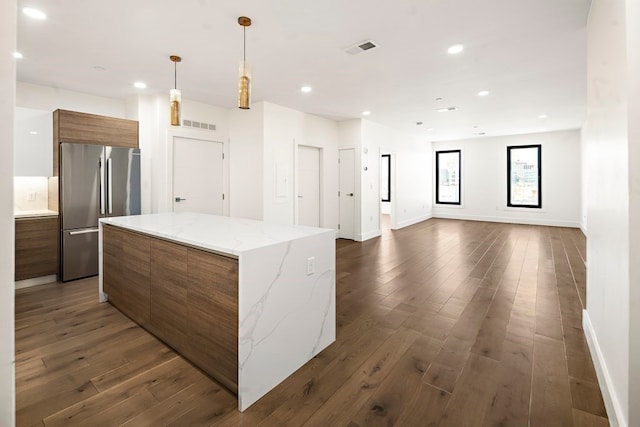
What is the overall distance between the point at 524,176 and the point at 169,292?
9.96 m

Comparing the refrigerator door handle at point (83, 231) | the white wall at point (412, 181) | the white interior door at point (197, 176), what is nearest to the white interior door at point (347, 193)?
the white wall at point (412, 181)

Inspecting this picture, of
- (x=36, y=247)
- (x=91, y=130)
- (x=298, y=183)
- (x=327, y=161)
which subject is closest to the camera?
(x=36, y=247)

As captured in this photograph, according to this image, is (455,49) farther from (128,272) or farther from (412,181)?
(412,181)

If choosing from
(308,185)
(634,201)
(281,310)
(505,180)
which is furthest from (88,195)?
(505,180)

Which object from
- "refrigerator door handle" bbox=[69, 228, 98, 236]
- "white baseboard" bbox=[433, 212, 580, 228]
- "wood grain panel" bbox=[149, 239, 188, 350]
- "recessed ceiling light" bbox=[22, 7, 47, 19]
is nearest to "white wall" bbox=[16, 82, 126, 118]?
"refrigerator door handle" bbox=[69, 228, 98, 236]

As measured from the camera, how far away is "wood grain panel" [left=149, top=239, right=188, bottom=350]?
7.09ft

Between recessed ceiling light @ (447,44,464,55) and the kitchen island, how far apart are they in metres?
2.40

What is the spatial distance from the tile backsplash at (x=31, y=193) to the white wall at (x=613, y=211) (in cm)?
602

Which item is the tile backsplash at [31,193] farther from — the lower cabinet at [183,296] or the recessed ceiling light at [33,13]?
the recessed ceiling light at [33,13]

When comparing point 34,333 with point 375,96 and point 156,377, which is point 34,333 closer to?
point 156,377

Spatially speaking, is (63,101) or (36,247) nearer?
(36,247)

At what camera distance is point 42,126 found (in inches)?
166

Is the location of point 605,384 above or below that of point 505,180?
below

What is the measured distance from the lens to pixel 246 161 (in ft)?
18.2
